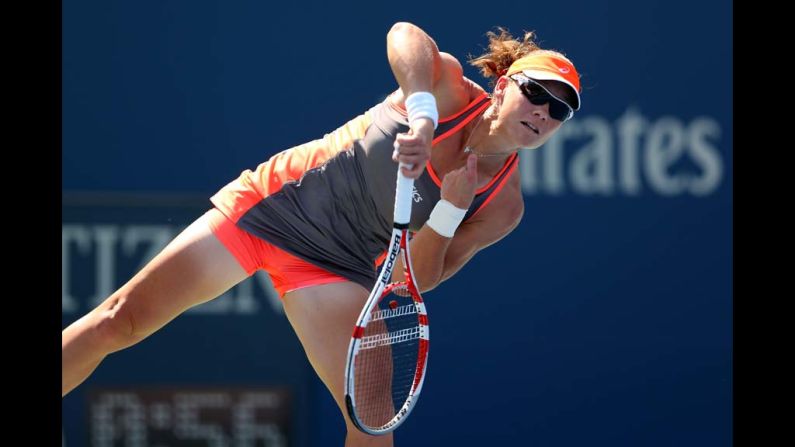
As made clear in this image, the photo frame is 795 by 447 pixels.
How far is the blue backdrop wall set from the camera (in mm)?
5008

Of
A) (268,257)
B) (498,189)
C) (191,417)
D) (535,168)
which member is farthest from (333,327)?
(535,168)

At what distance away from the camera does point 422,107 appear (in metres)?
3.28

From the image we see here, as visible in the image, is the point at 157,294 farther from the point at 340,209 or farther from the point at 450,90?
the point at 450,90

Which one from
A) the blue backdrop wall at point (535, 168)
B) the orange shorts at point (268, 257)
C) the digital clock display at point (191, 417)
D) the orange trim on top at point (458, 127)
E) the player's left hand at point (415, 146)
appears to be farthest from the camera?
the blue backdrop wall at point (535, 168)

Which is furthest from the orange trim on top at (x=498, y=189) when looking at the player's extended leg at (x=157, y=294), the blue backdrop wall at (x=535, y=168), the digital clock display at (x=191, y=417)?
the blue backdrop wall at (x=535, y=168)

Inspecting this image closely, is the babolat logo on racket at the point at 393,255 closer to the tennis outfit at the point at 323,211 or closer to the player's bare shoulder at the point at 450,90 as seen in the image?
the tennis outfit at the point at 323,211

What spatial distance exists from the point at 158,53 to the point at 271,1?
450 mm

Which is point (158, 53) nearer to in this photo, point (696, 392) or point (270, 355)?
A: point (270, 355)

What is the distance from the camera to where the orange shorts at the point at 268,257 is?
12.1ft

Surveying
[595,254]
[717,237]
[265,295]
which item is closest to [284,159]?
[265,295]

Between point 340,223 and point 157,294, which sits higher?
point 340,223

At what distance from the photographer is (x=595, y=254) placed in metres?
5.26

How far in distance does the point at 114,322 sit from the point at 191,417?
2.87 ft

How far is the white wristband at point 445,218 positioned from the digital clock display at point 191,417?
1120 millimetres
